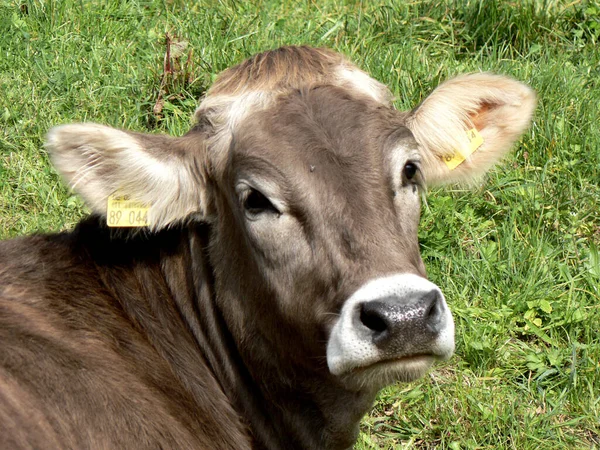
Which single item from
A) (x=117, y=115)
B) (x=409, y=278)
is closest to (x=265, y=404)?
(x=409, y=278)

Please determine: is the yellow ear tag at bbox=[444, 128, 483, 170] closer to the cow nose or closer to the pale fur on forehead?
the pale fur on forehead

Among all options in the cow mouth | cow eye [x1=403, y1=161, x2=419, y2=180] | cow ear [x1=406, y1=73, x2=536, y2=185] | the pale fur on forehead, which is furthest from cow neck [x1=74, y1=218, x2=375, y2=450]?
cow ear [x1=406, y1=73, x2=536, y2=185]

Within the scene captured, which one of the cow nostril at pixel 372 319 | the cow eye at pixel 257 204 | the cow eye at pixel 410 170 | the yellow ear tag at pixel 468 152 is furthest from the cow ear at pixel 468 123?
the cow nostril at pixel 372 319

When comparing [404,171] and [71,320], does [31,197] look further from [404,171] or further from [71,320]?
[404,171]

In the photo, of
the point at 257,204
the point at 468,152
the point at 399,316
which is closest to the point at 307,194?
the point at 257,204

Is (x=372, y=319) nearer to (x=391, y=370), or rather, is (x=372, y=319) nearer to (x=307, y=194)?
(x=391, y=370)

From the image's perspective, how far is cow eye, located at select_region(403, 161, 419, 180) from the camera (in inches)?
175

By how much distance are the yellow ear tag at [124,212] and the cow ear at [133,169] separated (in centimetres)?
2

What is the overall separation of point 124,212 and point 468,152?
185cm

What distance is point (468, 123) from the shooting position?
17.0 feet

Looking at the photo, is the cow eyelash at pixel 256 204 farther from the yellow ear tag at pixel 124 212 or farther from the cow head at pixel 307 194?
the yellow ear tag at pixel 124 212

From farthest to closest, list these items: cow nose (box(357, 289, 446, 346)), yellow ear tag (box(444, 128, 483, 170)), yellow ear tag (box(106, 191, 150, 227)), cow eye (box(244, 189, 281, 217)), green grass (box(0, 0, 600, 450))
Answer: green grass (box(0, 0, 600, 450)) → yellow ear tag (box(444, 128, 483, 170)) → yellow ear tag (box(106, 191, 150, 227)) → cow eye (box(244, 189, 281, 217)) → cow nose (box(357, 289, 446, 346))

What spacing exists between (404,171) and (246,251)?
2.66 feet

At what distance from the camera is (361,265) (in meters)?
3.95
